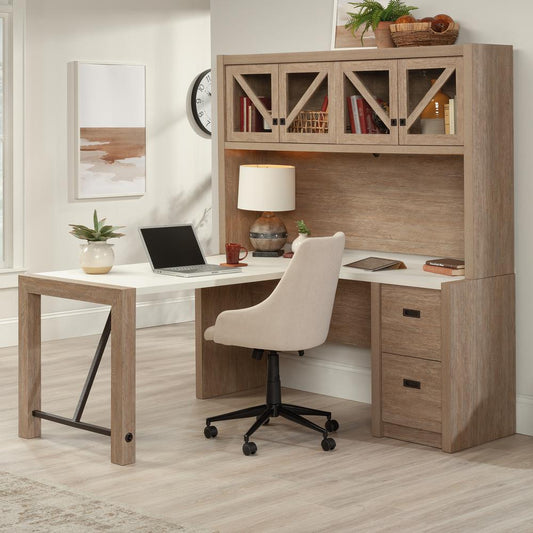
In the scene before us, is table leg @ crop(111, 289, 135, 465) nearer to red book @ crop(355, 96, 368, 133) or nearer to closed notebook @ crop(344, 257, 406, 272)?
closed notebook @ crop(344, 257, 406, 272)

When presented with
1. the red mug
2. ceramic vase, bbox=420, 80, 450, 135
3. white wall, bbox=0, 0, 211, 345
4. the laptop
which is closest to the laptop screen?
the laptop

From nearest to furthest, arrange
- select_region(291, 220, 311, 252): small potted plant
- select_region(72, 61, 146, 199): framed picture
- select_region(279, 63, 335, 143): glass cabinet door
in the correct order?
select_region(279, 63, 335, 143): glass cabinet door
select_region(291, 220, 311, 252): small potted plant
select_region(72, 61, 146, 199): framed picture

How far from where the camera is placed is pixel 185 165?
7633mm

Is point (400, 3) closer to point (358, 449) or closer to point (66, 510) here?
point (358, 449)

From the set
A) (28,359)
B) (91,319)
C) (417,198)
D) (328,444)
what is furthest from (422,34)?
(91,319)

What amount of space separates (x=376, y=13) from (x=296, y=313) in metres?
1.46

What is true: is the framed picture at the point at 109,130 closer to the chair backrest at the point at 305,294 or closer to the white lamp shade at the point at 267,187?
the white lamp shade at the point at 267,187

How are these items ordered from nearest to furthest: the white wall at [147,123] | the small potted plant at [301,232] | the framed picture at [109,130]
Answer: the small potted plant at [301,232]
the white wall at [147,123]
the framed picture at [109,130]

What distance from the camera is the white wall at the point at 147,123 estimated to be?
6773 mm

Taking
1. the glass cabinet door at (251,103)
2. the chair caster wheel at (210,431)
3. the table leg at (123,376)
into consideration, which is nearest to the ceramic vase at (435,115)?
the glass cabinet door at (251,103)

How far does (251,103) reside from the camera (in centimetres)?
525

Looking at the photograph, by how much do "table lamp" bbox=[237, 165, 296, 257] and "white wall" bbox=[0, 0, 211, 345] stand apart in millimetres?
1995

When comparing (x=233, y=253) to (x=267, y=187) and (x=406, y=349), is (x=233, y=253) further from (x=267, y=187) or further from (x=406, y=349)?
(x=406, y=349)

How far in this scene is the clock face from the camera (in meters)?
7.58
